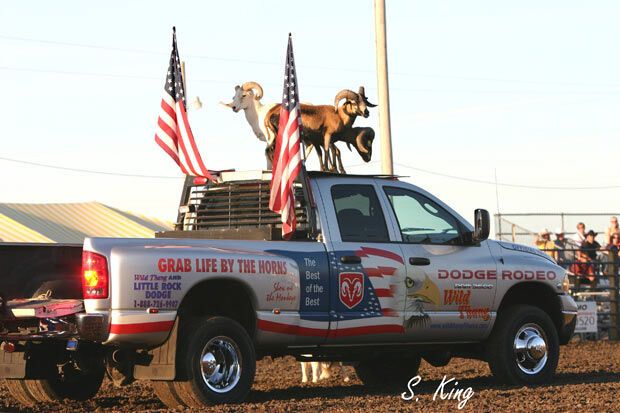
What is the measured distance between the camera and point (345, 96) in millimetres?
14070

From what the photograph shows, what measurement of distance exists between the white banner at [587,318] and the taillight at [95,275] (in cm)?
1439

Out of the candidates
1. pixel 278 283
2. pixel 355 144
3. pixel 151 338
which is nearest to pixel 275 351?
pixel 278 283

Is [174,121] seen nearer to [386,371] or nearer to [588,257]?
[386,371]

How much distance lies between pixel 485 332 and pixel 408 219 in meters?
1.40

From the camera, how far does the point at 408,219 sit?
11.9 metres

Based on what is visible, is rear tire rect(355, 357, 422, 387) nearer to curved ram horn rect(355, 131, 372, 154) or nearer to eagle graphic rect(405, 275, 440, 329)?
eagle graphic rect(405, 275, 440, 329)

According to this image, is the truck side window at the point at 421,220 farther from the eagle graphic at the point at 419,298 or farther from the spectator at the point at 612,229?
the spectator at the point at 612,229

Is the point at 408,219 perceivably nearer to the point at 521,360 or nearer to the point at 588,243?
the point at 521,360

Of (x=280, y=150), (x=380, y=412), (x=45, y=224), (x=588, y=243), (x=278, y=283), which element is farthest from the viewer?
(x=45, y=224)

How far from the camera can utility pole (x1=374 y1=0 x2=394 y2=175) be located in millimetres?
18141

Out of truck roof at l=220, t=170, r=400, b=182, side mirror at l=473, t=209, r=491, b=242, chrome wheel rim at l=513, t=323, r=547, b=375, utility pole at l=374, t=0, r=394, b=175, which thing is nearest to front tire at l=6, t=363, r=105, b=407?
truck roof at l=220, t=170, r=400, b=182

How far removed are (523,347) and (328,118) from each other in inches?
134

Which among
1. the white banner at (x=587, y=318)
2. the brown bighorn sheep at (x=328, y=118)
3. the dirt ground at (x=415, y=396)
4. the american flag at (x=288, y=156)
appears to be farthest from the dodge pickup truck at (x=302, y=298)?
the white banner at (x=587, y=318)

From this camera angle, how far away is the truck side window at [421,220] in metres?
11.8
